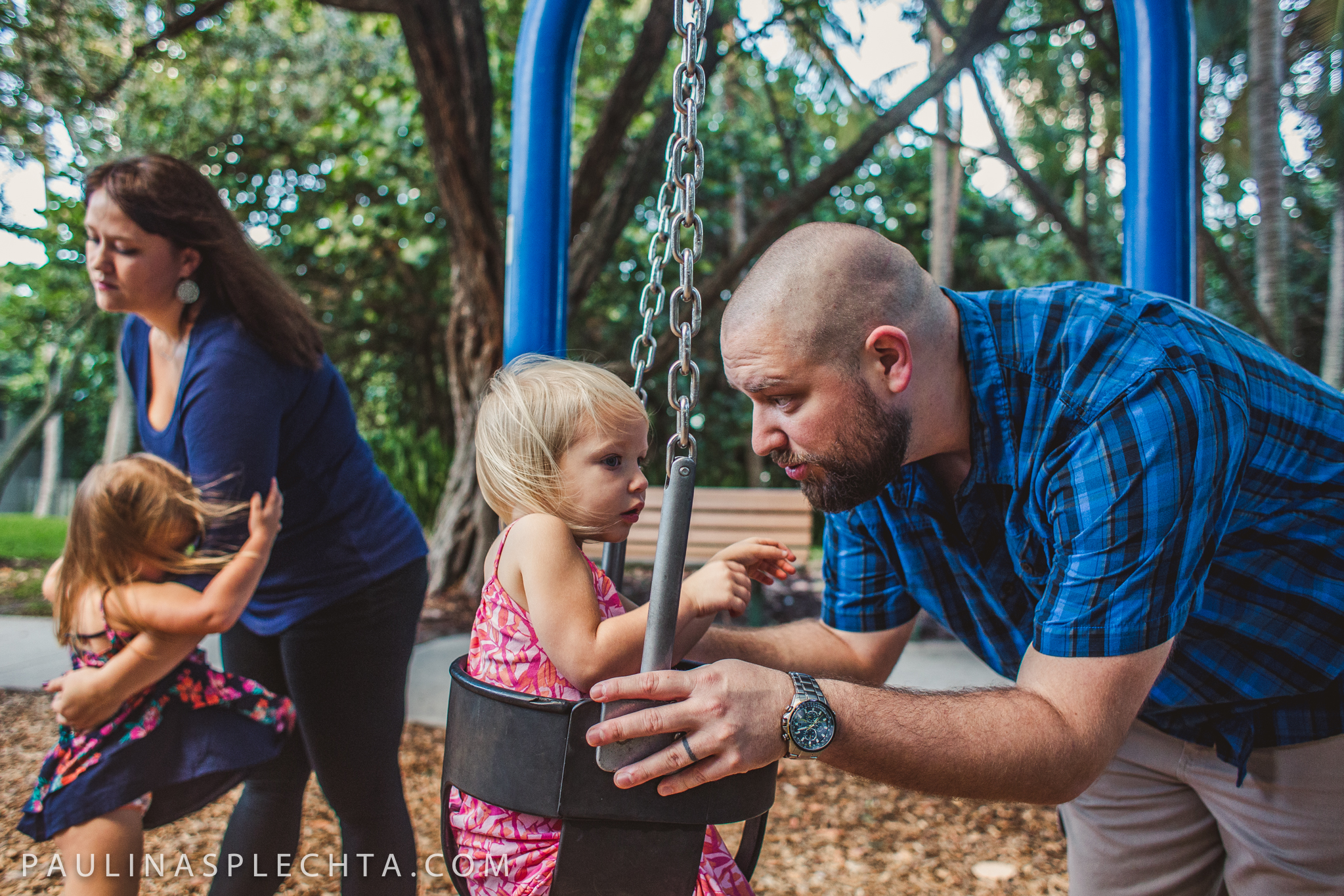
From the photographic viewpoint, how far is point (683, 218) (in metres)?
1.27

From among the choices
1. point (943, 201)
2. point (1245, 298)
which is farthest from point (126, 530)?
point (943, 201)

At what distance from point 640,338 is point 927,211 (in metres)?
9.02

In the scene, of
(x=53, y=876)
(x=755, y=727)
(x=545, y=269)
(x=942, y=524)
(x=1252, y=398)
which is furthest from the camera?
(x=53, y=876)

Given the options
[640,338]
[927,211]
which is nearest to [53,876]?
[640,338]

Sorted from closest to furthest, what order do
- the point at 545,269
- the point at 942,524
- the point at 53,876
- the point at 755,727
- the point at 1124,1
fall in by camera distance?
1. the point at 755,727
2. the point at 942,524
3. the point at 545,269
4. the point at 1124,1
5. the point at 53,876

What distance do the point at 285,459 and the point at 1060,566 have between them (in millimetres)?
1466

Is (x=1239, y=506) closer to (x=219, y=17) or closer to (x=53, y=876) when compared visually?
(x=53, y=876)

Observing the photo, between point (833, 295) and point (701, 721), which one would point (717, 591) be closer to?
point (701, 721)

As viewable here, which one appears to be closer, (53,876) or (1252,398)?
(1252,398)

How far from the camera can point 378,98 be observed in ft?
22.2

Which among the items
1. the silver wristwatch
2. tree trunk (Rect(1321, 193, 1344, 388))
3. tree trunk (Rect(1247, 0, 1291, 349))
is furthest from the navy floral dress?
tree trunk (Rect(1247, 0, 1291, 349))

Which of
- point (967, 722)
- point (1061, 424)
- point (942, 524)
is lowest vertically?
point (967, 722)

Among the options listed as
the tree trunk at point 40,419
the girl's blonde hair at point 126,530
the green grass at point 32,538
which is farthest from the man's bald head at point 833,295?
the tree trunk at point 40,419

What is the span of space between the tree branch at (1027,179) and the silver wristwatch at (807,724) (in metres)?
5.06
